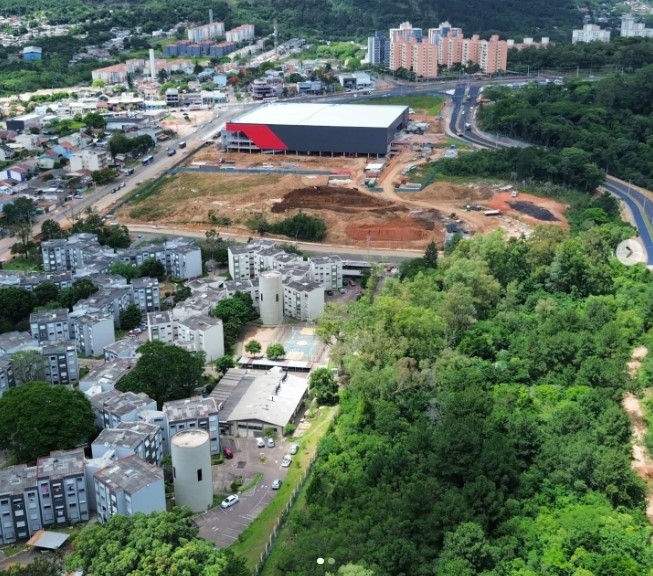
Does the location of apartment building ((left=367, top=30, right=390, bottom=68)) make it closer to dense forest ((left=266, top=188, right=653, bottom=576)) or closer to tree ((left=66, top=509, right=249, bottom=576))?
dense forest ((left=266, top=188, right=653, bottom=576))

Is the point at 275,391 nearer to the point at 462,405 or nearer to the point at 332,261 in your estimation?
the point at 462,405

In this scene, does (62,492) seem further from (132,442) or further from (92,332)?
(92,332)

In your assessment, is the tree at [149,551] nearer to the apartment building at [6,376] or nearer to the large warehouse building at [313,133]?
the apartment building at [6,376]

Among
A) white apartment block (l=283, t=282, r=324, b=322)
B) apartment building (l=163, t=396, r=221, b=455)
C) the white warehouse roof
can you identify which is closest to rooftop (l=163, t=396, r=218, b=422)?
apartment building (l=163, t=396, r=221, b=455)

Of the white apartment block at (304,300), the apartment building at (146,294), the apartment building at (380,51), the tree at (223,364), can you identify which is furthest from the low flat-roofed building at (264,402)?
the apartment building at (380,51)

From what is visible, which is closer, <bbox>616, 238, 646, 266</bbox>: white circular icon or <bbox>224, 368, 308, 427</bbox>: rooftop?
<bbox>224, 368, 308, 427</bbox>: rooftop

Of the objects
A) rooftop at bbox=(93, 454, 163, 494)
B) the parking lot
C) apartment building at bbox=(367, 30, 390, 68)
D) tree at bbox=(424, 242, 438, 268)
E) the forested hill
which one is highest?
the forested hill
